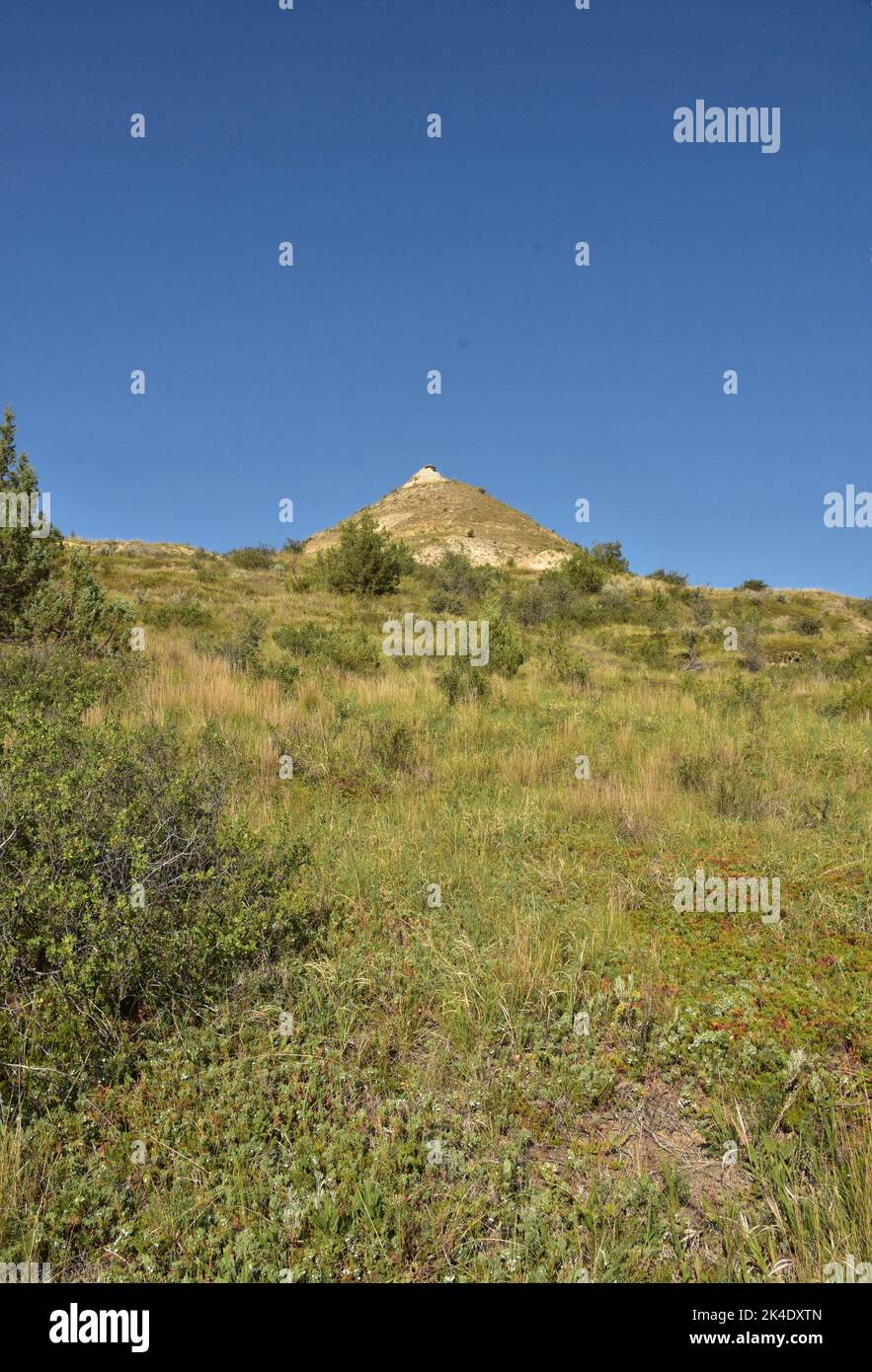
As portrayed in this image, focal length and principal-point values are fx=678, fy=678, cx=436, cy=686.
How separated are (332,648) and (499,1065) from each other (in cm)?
1047

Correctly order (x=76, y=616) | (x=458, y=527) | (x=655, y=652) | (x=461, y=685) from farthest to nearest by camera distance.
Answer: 1. (x=458, y=527)
2. (x=655, y=652)
3. (x=461, y=685)
4. (x=76, y=616)

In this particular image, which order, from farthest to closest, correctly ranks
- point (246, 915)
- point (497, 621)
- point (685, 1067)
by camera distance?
point (497, 621) → point (246, 915) → point (685, 1067)

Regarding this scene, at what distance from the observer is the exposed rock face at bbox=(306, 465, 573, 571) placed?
64113mm

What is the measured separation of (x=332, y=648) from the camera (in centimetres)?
1298

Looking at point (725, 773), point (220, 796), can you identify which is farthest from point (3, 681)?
point (725, 773)

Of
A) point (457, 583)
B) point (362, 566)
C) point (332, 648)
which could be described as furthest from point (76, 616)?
point (457, 583)

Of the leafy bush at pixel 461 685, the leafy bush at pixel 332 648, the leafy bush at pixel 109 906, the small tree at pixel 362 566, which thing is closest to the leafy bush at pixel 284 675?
the leafy bush at pixel 332 648

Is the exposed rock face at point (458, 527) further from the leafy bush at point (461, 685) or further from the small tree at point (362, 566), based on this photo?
the leafy bush at point (461, 685)

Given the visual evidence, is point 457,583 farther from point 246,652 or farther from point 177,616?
point 246,652

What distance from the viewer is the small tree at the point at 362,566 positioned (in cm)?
2939

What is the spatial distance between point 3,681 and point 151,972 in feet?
19.0

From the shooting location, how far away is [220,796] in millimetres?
4332

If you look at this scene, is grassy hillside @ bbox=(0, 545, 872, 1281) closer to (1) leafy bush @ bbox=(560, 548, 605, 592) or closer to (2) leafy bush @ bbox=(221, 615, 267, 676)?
(2) leafy bush @ bbox=(221, 615, 267, 676)
